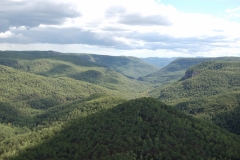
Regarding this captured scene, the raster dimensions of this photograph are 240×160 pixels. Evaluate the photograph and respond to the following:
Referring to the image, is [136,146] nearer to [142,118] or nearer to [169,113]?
[142,118]

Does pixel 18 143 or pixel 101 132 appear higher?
pixel 101 132

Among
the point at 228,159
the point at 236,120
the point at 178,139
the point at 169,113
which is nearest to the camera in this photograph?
the point at 228,159

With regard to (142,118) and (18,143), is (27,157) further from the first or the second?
(142,118)

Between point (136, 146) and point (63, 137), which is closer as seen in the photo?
point (136, 146)

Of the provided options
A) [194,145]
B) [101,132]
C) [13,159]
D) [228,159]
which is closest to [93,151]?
[101,132]

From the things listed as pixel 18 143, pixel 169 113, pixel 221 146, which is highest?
pixel 169 113

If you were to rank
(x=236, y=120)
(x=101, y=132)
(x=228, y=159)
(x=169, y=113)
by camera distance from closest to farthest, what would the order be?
(x=228, y=159) < (x=101, y=132) < (x=169, y=113) < (x=236, y=120)

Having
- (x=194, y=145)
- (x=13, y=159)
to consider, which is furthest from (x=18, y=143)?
(x=194, y=145)
